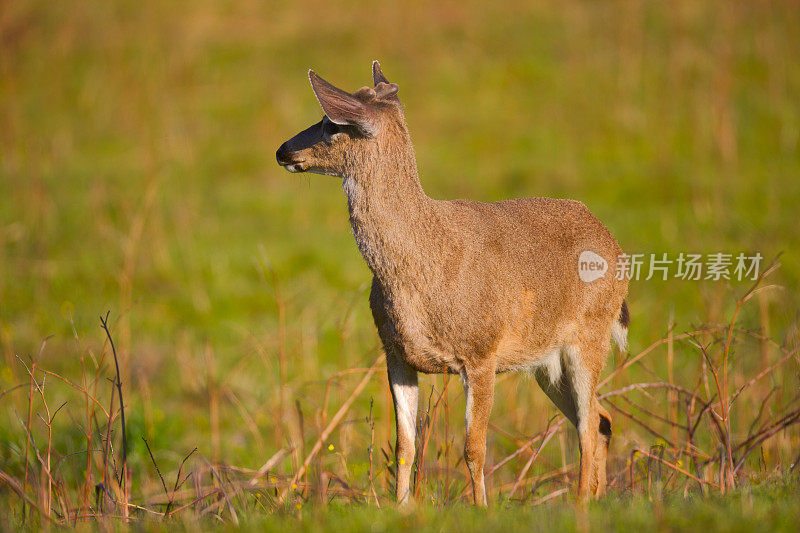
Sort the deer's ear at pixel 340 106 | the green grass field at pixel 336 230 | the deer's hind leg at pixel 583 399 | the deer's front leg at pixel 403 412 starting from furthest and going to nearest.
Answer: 1. the green grass field at pixel 336 230
2. the deer's hind leg at pixel 583 399
3. the deer's front leg at pixel 403 412
4. the deer's ear at pixel 340 106

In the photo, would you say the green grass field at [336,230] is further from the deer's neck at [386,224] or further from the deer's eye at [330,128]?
the deer's eye at [330,128]

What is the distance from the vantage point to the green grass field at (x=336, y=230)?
6.32 metres

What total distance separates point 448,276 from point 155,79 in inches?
716

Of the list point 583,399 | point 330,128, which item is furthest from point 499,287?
point 330,128

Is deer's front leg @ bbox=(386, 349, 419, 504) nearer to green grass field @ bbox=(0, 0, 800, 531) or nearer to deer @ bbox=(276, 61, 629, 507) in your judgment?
deer @ bbox=(276, 61, 629, 507)

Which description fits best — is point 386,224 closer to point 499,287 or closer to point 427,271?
point 427,271

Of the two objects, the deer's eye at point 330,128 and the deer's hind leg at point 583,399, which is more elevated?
the deer's eye at point 330,128

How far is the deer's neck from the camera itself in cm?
497

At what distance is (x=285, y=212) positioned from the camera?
16594 mm

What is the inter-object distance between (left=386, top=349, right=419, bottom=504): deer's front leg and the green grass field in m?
0.15

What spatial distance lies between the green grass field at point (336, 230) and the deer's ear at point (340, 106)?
6.27ft

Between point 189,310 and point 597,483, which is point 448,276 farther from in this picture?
point 189,310

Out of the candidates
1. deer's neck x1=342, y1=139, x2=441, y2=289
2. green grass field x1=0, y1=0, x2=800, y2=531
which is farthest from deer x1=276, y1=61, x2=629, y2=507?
green grass field x1=0, y1=0, x2=800, y2=531

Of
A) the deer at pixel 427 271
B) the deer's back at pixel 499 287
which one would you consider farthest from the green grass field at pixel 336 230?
the deer's back at pixel 499 287
